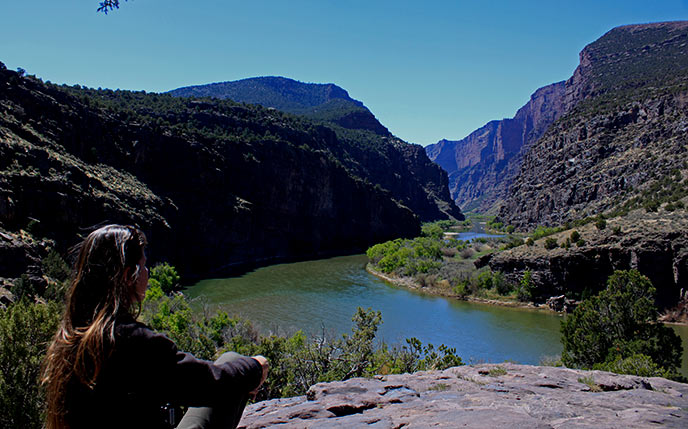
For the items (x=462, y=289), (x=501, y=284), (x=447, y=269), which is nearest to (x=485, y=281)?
(x=501, y=284)

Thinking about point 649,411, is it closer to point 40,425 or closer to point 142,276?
point 142,276

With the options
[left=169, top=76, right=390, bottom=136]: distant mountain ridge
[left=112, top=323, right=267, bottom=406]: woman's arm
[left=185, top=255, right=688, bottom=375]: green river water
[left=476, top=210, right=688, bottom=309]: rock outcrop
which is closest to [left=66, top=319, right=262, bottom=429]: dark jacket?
[left=112, top=323, right=267, bottom=406]: woman's arm

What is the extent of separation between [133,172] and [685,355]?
63.8m

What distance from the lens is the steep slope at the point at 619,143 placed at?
67312 mm

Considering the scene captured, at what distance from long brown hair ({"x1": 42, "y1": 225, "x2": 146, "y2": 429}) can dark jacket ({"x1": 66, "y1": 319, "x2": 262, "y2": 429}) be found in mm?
52

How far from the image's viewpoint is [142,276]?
8.21 feet

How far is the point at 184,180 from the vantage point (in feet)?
230

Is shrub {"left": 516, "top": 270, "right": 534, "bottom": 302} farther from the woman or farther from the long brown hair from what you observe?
the long brown hair

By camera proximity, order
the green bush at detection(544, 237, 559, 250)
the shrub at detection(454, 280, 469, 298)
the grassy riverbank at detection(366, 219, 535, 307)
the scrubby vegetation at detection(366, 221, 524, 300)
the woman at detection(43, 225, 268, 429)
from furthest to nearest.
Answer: the shrub at detection(454, 280, 469, 298), the scrubby vegetation at detection(366, 221, 524, 300), the grassy riverbank at detection(366, 219, 535, 307), the green bush at detection(544, 237, 559, 250), the woman at detection(43, 225, 268, 429)

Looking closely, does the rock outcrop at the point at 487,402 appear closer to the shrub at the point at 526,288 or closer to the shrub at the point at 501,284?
the shrub at the point at 526,288

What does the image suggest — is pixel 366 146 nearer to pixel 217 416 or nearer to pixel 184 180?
pixel 184 180

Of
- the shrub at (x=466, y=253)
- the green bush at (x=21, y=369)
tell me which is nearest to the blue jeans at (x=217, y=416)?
the green bush at (x=21, y=369)

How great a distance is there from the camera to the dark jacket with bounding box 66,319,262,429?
2105mm

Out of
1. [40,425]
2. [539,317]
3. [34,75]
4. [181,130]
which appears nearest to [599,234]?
[539,317]
